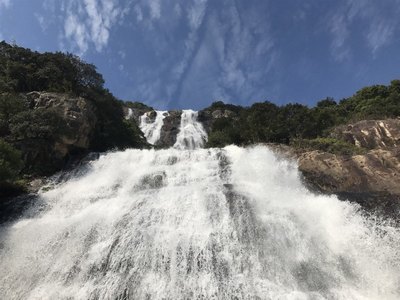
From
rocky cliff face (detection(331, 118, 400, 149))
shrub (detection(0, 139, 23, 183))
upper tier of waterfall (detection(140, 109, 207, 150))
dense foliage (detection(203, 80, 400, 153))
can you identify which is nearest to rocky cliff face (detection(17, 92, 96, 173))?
shrub (detection(0, 139, 23, 183))

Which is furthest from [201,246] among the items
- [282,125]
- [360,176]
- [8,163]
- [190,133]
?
[190,133]

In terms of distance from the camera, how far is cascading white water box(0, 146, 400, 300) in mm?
14695

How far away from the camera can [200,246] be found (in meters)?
16.4

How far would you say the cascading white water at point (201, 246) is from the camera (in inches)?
579

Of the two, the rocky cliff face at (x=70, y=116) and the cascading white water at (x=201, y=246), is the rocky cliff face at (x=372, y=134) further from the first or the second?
the rocky cliff face at (x=70, y=116)

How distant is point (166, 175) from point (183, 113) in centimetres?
3109

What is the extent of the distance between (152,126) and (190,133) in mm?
5665

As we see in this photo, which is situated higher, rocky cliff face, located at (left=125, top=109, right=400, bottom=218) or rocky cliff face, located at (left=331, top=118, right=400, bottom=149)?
rocky cliff face, located at (left=331, top=118, right=400, bottom=149)

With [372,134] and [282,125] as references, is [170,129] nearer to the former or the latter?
[282,125]

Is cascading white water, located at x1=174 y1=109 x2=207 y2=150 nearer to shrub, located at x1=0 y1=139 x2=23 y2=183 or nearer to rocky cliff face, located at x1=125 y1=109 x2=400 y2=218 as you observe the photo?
rocky cliff face, located at x1=125 y1=109 x2=400 y2=218

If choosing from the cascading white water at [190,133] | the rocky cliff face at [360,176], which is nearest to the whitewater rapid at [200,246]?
the rocky cliff face at [360,176]

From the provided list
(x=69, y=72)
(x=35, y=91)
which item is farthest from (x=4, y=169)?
(x=69, y=72)

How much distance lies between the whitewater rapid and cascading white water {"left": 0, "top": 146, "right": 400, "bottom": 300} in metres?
0.05

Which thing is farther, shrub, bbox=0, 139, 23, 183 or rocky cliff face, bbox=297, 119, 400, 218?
shrub, bbox=0, 139, 23, 183
